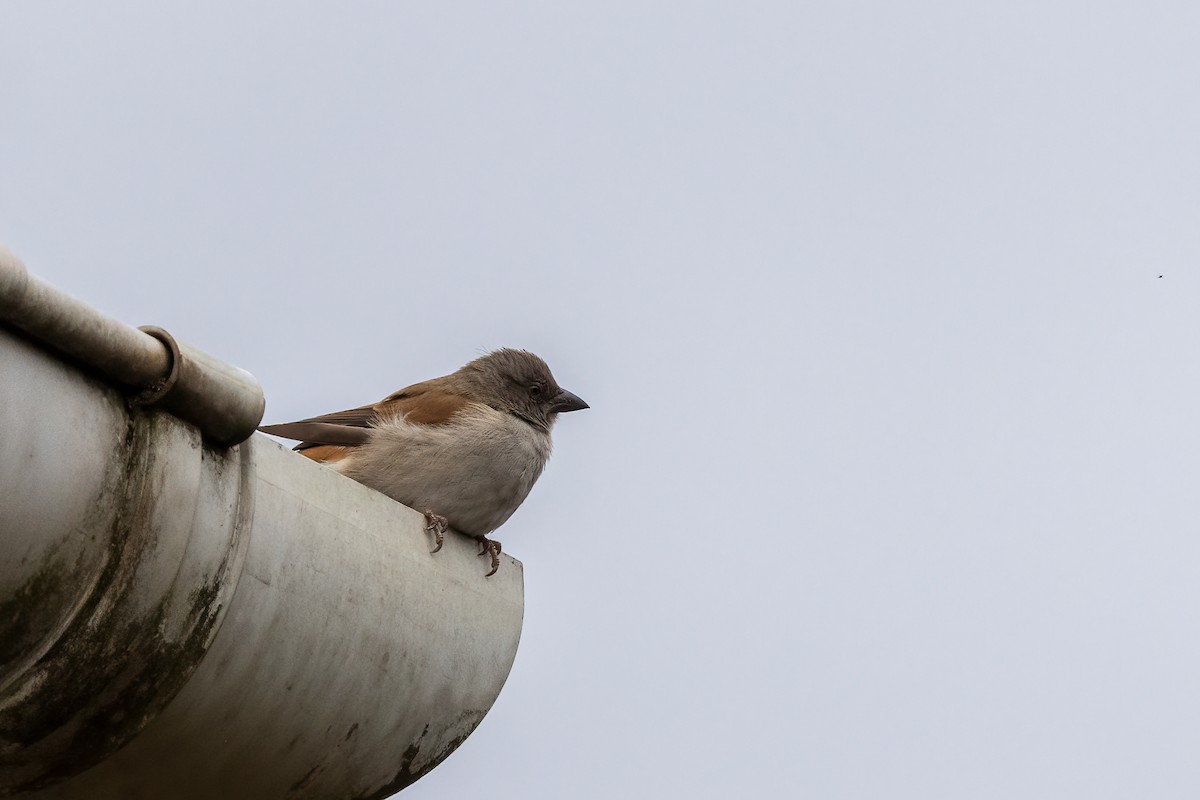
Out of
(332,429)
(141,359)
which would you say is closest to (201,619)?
(141,359)

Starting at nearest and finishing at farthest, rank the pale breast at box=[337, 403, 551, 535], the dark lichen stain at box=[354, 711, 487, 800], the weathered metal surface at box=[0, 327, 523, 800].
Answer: the weathered metal surface at box=[0, 327, 523, 800] < the dark lichen stain at box=[354, 711, 487, 800] < the pale breast at box=[337, 403, 551, 535]

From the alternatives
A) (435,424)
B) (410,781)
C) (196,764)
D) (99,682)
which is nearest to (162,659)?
(99,682)

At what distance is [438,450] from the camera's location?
5.85 meters

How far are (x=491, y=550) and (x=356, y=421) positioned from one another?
1.76 metres

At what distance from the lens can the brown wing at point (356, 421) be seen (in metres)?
6.07

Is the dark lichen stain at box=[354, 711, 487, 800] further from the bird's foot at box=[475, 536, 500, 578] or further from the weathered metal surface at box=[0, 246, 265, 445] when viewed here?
the weathered metal surface at box=[0, 246, 265, 445]

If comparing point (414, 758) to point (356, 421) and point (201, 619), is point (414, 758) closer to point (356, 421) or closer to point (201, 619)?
point (201, 619)

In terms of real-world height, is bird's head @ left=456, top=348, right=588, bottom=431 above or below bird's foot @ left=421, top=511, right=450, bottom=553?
above

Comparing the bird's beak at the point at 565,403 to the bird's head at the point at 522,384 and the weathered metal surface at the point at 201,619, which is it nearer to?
the bird's head at the point at 522,384

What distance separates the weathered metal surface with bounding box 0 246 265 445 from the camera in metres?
2.41

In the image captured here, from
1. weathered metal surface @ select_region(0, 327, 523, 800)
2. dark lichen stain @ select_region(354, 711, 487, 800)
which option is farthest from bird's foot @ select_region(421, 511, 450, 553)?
dark lichen stain @ select_region(354, 711, 487, 800)

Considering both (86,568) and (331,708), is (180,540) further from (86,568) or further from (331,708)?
(331,708)

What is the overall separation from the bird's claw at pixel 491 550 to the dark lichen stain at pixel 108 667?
1250mm

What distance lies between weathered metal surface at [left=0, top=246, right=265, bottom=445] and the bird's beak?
4.37m
